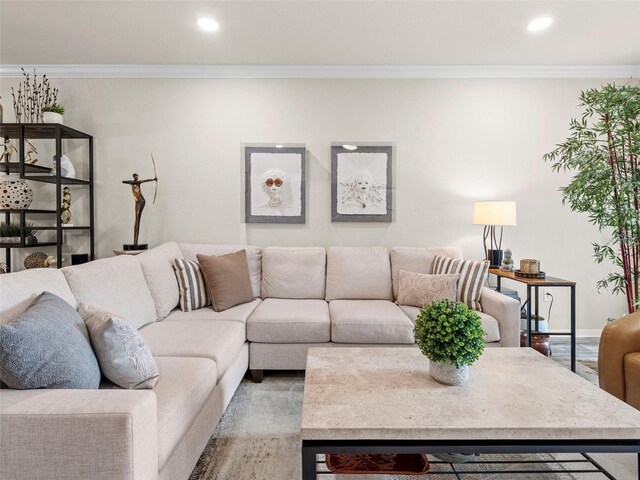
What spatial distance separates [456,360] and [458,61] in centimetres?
293

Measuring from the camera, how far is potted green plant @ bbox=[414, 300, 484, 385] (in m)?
1.42

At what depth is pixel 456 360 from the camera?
1.42m

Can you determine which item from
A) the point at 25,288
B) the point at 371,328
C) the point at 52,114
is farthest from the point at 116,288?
the point at 52,114

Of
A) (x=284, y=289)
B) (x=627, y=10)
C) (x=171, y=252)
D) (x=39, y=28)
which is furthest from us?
(x=284, y=289)

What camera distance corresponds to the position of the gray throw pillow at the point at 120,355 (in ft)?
4.39

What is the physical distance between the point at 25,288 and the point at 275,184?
2296 millimetres

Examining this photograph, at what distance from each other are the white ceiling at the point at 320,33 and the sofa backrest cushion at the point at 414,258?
176 cm

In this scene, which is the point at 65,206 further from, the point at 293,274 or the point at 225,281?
the point at 293,274

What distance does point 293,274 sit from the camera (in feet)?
10.3

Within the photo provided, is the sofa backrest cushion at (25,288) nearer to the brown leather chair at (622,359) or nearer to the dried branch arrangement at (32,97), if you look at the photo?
the dried branch arrangement at (32,97)

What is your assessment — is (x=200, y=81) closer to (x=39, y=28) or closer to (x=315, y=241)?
(x=39, y=28)

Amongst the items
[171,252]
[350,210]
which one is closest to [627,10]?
[350,210]

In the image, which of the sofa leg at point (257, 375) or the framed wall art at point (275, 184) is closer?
the sofa leg at point (257, 375)

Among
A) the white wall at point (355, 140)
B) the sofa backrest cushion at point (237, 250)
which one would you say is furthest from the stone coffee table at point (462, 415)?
the white wall at point (355, 140)
